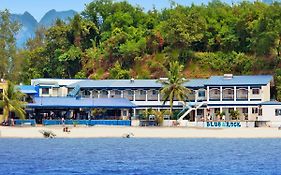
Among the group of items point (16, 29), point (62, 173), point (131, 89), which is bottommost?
point (62, 173)

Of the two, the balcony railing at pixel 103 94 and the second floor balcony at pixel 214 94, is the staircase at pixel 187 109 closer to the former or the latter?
the second floor balcony at pixel 214 94

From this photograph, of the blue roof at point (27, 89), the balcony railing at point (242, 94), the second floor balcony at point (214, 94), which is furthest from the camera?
the blue roof at point (27, 89)

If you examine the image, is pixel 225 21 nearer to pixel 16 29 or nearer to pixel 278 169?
pixel 16 29

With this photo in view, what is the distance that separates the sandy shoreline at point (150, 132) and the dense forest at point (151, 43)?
1718 cm

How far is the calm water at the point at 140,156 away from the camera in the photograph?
39844mm

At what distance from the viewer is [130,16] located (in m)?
115

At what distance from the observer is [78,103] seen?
8481 cm

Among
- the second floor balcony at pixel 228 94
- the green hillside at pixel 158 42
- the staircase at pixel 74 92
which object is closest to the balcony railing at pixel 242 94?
the second floor balcony at pixel 228 94

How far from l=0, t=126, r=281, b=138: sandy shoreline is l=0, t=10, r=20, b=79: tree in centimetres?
3676

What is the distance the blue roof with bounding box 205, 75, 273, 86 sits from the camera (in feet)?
277

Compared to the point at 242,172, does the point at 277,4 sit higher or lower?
higher

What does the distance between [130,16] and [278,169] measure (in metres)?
76.6

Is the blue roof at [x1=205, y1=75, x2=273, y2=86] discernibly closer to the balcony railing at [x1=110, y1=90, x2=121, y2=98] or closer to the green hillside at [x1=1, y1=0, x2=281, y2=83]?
the green hillside at [x1=1, y1=0, x2=281, y2=83]

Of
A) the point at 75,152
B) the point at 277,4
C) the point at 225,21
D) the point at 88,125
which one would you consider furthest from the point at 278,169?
the point at 225,21
